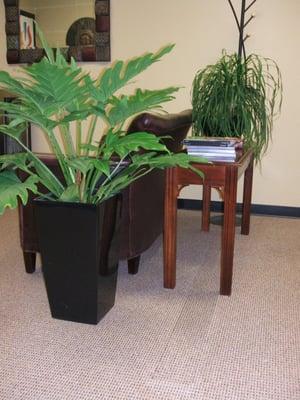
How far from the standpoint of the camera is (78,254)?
1535 millimetres

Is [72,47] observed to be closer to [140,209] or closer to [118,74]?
[140,209]

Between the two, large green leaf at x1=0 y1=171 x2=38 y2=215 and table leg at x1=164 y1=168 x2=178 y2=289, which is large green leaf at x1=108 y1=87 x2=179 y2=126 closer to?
large green leaf at x1=0 y1=171 x2=38 y2=215

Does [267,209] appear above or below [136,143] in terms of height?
below

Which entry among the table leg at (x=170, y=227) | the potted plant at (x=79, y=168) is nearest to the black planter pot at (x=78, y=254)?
the potted plant at (x=79, y=168)

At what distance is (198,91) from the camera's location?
2.38 m

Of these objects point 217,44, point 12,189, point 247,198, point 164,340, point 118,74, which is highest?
point 217,44

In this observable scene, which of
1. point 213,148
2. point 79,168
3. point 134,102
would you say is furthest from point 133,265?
point 134,102

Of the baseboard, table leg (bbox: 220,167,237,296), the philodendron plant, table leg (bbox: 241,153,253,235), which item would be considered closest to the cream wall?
the baseboard

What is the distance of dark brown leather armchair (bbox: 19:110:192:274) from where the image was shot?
1.80 meters

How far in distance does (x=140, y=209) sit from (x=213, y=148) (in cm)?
47

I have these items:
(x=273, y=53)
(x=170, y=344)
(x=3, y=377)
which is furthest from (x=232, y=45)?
(x=3, y=377)

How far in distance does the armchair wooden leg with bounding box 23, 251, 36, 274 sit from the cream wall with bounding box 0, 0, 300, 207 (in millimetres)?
1727

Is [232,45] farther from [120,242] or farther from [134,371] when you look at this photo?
[134,371]

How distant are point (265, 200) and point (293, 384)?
2130 millimetres
